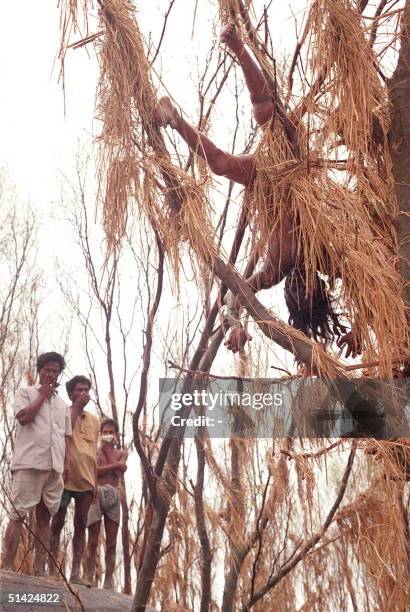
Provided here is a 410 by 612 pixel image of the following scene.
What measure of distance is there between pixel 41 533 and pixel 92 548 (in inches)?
9.8

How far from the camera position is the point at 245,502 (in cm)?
280

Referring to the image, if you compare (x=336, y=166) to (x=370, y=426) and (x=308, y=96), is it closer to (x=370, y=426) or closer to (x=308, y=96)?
(x=308, y=96)

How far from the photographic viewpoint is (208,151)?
176cm

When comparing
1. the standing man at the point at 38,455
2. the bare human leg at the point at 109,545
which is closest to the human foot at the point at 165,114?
the standing man at the point at 38,455

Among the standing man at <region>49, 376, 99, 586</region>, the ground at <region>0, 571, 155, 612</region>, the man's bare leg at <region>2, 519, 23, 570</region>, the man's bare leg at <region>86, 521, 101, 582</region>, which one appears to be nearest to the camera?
the ground at <region>0, 571, 155, 612</region>

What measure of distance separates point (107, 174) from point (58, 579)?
1128mm

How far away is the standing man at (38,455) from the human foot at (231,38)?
92 cm

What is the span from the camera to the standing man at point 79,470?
93.0 inches

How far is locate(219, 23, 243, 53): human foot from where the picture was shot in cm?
174

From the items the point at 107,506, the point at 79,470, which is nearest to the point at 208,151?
the point at 79,470

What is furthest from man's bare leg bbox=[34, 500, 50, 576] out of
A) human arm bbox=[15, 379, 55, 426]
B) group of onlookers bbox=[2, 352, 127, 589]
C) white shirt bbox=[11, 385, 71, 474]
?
human arm bbox=[15, 379, 55, 426]

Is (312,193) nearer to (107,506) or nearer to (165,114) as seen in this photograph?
(165,114)

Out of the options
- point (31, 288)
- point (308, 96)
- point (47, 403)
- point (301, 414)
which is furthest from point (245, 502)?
point (31, 288)

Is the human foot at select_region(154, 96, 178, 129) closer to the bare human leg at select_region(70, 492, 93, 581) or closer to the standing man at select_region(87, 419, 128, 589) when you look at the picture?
the bare human leg at select_region(70, 492, 93, 581)
